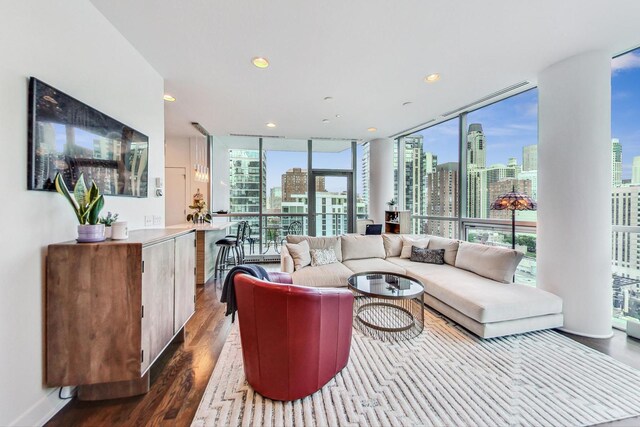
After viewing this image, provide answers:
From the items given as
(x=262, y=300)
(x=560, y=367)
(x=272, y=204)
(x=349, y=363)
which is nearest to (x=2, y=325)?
(x=262, y=300)

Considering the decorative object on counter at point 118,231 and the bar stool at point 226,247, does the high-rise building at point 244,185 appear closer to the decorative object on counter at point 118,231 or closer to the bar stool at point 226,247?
the bar stool at point 226,247

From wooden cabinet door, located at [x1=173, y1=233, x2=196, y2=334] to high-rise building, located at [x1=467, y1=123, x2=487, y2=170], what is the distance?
Answer: 4563 millimetres

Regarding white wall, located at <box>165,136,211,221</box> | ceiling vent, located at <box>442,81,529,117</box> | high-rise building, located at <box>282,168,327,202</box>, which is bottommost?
high-rise building, located at <box>282,168,327,202</box>

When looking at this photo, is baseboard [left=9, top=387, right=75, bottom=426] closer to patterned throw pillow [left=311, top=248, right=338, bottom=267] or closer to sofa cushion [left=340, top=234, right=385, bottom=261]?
patterned throw pillow [left=311, top=248, right=338, bottom=267]

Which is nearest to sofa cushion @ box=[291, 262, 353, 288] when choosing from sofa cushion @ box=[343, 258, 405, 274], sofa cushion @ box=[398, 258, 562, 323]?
sofa cushion @ box=[343, 258, 405, 274]

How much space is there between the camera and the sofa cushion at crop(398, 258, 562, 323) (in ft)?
7.87

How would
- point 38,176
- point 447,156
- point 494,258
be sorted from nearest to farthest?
point 38,176, point 494,258, point 447,156

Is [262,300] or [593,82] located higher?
[593,82]

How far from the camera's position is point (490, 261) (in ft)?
10.1

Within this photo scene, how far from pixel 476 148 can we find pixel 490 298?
2.85m

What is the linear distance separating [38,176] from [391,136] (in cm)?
570

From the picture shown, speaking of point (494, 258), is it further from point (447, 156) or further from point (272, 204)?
point (272, 204)

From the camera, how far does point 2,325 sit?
130cm

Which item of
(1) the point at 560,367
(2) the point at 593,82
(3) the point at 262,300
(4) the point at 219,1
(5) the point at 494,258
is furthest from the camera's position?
(5) the point at 494,258
